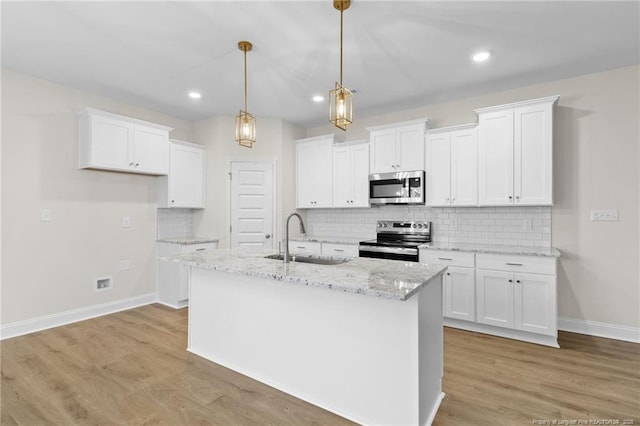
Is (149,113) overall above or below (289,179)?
above

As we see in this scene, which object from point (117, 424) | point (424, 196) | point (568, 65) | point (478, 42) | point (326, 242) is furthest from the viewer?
point (326, 242)

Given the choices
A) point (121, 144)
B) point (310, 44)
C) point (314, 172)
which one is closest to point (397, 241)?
point (314, 172)

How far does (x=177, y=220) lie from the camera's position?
5.11 meters

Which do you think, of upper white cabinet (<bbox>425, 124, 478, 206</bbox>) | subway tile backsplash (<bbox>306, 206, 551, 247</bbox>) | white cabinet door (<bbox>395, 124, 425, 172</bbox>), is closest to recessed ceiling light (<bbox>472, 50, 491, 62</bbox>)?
upper white cabinet (<bbox>425, 124, 478, 206</bbox>)

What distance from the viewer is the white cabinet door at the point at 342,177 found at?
4785mm

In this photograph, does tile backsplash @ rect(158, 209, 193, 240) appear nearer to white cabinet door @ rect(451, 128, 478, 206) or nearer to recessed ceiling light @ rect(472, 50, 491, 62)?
white cabinet door @ rect(451, 128, 478, 206)

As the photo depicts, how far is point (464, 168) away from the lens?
3.88 m

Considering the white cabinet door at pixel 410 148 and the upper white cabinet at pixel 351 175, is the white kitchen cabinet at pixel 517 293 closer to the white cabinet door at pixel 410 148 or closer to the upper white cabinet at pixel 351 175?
the white cabinet door at pixel 410 148

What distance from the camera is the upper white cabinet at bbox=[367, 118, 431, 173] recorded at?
4.18 m

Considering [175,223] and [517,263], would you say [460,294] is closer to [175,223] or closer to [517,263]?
[517,263]

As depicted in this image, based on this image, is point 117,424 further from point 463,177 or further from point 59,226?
point 463,177

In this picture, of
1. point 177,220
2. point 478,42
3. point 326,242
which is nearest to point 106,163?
point 177,220

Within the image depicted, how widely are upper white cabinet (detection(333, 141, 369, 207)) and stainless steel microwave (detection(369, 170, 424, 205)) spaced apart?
0.12m

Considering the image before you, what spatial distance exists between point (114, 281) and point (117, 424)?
274 centimetres
